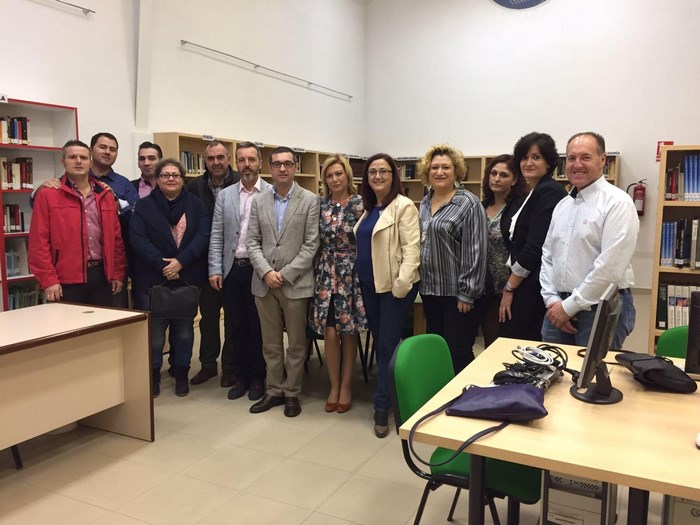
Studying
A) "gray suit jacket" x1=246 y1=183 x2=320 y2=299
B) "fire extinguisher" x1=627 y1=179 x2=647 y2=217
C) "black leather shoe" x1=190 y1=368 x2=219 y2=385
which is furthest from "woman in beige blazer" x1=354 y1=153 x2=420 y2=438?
"fire extinguisher" x1=627 y1=179 x2=647 y2=217

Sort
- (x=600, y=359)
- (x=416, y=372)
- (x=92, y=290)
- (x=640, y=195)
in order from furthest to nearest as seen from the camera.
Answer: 1. (x=640, y=195)
2. (x=92, y=290)
3. (x=416, y=372)
4. (x=600, y=359)

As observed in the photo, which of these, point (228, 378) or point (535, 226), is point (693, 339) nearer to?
point (535, 226)

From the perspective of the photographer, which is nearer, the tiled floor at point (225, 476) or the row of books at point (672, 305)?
the tiled floor at point (225, 476)

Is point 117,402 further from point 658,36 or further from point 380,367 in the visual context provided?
point 658,36

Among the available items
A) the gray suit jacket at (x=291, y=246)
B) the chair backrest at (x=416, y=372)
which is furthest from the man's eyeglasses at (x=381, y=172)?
the chair backrest at (x=416, y=372)

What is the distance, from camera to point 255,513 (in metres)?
2.40

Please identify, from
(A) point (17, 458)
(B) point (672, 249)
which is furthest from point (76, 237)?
(B) point (672, 249)

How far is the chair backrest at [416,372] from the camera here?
188cm

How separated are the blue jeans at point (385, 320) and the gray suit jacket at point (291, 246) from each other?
0.39 meters

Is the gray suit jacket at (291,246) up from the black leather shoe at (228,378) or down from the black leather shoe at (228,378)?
up

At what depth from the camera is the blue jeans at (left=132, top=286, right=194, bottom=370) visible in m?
3.77

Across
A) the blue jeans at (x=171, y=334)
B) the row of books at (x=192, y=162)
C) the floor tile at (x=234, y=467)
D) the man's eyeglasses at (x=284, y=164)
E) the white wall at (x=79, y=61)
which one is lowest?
the floor tile at (x=234, y=467)

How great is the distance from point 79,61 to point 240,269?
299 cm

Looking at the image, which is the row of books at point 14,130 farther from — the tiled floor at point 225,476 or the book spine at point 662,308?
the book spine at point 662,308
